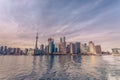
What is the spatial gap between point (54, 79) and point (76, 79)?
6.38 metres

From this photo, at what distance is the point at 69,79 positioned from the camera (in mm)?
35094

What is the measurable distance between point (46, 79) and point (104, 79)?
16990 mm

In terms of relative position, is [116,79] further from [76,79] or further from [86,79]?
[76,79]

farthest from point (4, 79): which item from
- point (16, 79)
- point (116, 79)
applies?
point (116, 79)

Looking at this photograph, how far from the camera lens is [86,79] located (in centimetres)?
3534

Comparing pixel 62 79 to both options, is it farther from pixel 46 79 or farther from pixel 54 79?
pixel 46 79

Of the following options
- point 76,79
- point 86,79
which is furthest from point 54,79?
point 86,79

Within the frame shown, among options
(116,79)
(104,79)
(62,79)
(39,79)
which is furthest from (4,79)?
(116,79)

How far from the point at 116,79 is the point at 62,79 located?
52.3ft

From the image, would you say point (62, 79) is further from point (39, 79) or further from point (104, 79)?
point (104, 79)

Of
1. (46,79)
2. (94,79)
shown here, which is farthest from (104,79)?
(46,79)

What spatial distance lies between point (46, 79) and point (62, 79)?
4599 mm

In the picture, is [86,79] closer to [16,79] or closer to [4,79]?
[16,79]

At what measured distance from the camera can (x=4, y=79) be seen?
34.9 meters
